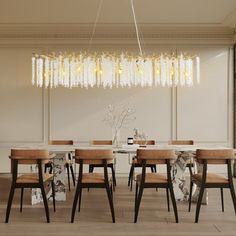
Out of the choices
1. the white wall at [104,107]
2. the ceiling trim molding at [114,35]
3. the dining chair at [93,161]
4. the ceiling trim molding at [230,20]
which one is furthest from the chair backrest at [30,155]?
the ceiling trim molding at [230,20]

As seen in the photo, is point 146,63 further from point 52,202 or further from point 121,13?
point 52,202

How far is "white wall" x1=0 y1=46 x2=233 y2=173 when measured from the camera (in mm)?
7297

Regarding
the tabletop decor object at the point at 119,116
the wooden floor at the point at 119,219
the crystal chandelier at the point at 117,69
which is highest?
the crystal chandelier at the point at 117,69

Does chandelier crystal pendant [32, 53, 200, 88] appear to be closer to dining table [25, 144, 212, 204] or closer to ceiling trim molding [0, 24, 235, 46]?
dining table [25, 144, 212, 204]

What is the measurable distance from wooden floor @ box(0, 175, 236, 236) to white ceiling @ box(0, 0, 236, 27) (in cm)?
289

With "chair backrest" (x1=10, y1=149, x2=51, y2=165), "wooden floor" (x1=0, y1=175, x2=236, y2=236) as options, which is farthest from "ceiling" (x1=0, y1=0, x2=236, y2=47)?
"wooden floor" (x1=0, y1=175, x2=236, y2=236)

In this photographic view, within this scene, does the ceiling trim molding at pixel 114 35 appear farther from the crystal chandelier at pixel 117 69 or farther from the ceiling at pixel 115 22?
the crystal chandelier at pixel 117 69

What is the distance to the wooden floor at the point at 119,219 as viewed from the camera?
3682 mm

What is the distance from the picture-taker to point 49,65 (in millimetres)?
5324

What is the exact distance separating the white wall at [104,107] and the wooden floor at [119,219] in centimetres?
214

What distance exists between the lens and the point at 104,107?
7336mm

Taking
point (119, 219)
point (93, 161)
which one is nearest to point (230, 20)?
point (93, 161)

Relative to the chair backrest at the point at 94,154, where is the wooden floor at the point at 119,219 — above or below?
below

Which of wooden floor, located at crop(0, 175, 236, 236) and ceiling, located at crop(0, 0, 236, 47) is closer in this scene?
wooden floor, located at crop(0, 175, 236, 236)
